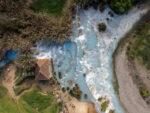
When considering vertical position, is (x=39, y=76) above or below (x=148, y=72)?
above

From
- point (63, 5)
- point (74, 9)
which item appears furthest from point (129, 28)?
point (63, 5)

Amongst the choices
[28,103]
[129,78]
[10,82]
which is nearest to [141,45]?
[129,78]

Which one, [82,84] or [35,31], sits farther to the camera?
[82,84]

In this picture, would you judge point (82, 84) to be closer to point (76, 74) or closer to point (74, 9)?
point (76, 74)


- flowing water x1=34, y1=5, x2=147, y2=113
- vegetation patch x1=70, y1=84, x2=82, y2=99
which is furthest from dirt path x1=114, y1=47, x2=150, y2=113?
vegetation patch x1=70, y1=84, x2=82, y2=99

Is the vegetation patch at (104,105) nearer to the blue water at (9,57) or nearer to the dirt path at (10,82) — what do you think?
the dirt path at (10,82)

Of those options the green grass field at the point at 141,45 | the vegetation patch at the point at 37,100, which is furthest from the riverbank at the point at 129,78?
the vegetation patch at the point at 37,100
